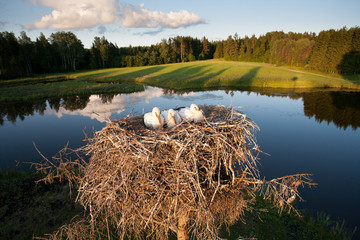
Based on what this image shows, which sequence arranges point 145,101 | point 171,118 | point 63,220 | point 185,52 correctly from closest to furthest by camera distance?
point 171,118, point 63,220, point 145,101, point 185,52

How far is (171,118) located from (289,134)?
13.6m

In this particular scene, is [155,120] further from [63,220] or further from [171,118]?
[63,220]

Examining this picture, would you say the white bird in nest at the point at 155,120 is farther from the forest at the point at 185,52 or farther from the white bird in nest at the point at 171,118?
the forest at the point at 185,52

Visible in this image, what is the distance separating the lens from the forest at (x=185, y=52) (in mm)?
38812

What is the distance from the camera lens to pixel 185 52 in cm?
8669

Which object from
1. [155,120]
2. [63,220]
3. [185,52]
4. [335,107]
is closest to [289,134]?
[335,107]

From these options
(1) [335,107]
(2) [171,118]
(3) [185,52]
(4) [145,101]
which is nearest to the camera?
(2) [171,118]

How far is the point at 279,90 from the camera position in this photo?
2855cm

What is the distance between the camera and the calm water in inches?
357

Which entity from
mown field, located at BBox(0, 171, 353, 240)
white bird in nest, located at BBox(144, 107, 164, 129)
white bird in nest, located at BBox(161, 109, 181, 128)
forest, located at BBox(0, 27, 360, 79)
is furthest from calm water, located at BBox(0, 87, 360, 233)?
forest, located at BBox(0, 27, 360, 79)

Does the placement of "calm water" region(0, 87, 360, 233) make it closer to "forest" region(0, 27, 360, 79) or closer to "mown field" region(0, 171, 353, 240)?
"mown field" region(0, 171, 353, 240)

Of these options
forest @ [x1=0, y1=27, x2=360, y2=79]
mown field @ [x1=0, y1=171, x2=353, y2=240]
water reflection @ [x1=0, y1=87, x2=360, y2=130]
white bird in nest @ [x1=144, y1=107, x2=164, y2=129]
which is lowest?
mown field @ [x1=0, y1=171, x2=353, y2=240]

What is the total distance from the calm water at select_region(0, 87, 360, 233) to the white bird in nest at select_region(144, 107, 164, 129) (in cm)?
75

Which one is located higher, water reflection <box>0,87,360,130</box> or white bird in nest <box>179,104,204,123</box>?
white bird in nest <box>179,104,204,123</box>
